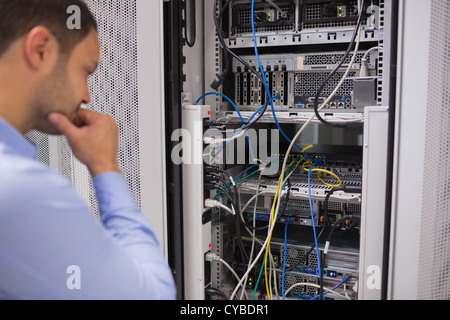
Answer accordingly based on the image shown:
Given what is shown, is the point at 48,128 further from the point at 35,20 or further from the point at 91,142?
the point at 35,20

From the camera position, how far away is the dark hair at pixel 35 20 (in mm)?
640

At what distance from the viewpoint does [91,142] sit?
0.73m

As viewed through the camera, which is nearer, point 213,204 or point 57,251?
point 57,251

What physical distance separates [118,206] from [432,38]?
90cm

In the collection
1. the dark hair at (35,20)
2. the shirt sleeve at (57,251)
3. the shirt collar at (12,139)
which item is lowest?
the shirt sleeve at (57,251)

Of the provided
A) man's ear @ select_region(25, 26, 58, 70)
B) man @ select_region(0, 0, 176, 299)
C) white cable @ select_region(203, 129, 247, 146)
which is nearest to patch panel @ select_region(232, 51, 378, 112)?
white cable @ select_region(203, 129, 247, 146)

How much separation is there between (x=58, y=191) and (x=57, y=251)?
0.28ft

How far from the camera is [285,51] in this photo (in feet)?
5.49

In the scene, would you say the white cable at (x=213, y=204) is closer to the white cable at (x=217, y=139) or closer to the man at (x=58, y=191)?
the white cable at (x=217, y=139)

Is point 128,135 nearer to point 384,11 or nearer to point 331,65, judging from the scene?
point 331,65

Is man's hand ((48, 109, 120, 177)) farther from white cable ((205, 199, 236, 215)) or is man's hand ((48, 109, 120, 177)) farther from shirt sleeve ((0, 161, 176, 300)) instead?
white cable ((205, 199, 236, 215))

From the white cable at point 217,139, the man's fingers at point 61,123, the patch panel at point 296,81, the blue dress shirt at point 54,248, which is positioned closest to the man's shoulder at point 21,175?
the blue dress shirt at point 54,248

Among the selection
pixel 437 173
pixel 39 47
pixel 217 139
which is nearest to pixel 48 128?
pixel 39 47

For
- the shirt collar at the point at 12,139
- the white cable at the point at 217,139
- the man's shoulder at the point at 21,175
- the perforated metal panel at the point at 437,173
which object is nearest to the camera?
the man's shoulder at the point at 21,175
